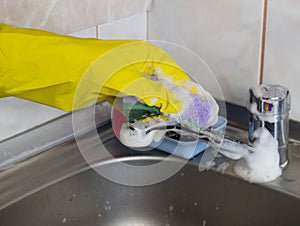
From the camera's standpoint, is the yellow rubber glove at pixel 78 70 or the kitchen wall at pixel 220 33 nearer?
the yellow rubber glove at pixel 78 70

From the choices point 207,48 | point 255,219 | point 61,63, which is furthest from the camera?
point 207,48

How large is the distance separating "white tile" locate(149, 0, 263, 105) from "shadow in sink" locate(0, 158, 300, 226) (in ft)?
0.45

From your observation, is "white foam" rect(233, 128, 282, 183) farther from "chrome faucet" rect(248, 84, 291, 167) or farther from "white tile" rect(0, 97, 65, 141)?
"white tile" rect(0, 97, 65, 141)

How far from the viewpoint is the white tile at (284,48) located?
89 cm

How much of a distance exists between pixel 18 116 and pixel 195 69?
28cm

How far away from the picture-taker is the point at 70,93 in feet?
2.39

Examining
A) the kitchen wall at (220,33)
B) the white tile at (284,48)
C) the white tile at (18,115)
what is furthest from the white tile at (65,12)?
the white tile at (284,48)

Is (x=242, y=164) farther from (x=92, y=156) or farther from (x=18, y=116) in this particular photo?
(x=18, y=116)

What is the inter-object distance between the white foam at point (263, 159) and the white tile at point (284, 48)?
3.2 inches

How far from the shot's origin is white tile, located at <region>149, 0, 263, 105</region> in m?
0.94

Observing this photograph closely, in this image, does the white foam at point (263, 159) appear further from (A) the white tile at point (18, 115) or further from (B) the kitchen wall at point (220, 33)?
(A) the white tile at point (18, 115)

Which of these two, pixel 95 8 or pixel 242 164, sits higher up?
pixel 95 8

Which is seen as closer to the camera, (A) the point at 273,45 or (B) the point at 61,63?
(B) the point at 61,63

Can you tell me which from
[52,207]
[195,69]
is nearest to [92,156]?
[52,207]
